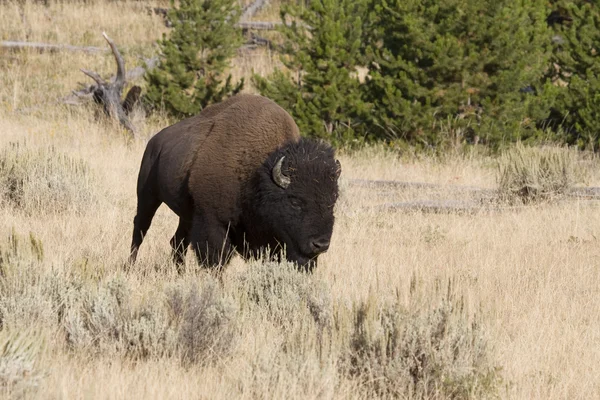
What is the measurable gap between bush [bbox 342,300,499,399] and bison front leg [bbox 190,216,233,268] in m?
2.38

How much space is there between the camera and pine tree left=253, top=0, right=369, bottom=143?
646 inches

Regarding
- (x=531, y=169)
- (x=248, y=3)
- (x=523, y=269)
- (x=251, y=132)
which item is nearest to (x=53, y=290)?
(x=251, y=132)

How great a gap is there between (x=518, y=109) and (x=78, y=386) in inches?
497

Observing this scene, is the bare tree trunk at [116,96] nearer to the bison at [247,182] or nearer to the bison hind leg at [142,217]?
the bison hind leg at [142,217]

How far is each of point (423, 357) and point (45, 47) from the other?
21427 millimetres

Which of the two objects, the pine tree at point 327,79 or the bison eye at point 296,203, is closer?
the bison eye at point 296,203

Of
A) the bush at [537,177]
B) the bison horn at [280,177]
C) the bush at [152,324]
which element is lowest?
the bush at [537,177]

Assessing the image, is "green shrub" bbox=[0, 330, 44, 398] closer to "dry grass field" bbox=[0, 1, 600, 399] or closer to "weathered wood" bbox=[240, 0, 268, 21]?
"dry grass field" bbox=[0, 1, 600, 399]

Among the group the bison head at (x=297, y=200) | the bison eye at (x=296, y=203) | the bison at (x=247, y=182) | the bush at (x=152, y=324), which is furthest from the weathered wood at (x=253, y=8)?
the bush at (x=152, y=324)

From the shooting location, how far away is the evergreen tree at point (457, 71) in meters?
15.6

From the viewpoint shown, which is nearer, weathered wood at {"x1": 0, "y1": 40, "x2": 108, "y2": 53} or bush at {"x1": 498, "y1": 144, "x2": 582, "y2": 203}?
bush at {"x1": 498, "y1": 144, "x2": 582, "y2": 203}

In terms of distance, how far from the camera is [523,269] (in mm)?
7926

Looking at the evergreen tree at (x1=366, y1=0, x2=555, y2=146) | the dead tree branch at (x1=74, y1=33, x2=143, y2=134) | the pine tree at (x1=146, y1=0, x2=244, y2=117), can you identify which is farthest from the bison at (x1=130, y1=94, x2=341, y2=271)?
the pine tree at (x1=146, y1=0, x2=244, y2=117)

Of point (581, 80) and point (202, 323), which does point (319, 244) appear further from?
point (581, 80)
